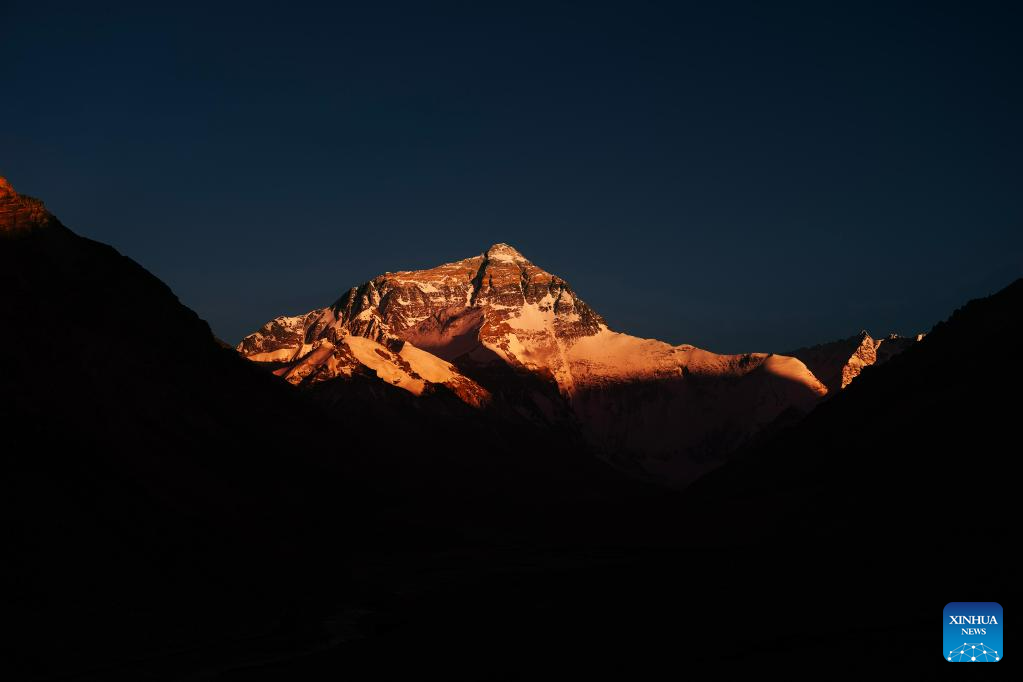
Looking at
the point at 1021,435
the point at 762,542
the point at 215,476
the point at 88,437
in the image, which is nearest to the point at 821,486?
the point at 762,542

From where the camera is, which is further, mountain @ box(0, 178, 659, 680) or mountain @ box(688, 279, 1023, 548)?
mountain @ box(688, 279, 1023, 548)

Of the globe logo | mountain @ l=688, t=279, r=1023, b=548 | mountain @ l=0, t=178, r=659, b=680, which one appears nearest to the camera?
the globe logo

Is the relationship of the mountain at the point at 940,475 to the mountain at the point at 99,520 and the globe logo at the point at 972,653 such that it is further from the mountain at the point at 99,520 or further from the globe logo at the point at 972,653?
the mountain at the point at 99,520

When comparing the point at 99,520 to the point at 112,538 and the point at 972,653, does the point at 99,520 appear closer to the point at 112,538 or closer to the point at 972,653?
the point at 112,538

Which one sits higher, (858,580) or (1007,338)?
(1007,338)

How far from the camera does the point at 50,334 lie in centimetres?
17312

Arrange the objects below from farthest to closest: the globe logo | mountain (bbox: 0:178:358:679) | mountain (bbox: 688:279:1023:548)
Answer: mountain (bbox: 688:279:1023:548) → mountain (bbox: 0:178:358:679) → the globe logo

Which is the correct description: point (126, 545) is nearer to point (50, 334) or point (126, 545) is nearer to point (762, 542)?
point (50, 334)

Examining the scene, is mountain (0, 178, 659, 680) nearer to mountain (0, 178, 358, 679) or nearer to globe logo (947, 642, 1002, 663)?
mountain (0, 178, 358, 679)

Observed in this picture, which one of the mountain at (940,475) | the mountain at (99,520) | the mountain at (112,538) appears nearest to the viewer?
the mountain at (112,538)

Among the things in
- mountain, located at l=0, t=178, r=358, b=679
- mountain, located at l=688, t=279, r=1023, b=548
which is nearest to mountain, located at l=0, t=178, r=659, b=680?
mountain, located at l=0, t=178, r=358, b=679

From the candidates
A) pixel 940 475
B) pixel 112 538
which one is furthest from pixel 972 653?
pixel 112 538

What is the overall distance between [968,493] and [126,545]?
302 ft

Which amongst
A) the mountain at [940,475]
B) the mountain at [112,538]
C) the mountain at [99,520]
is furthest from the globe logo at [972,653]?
the mountain at [99,520]
